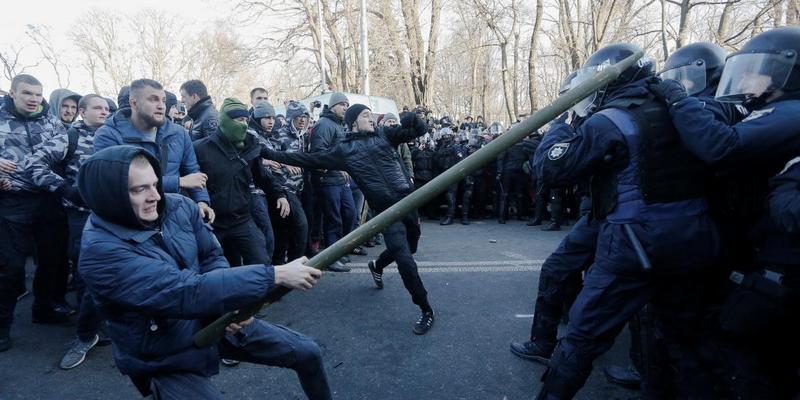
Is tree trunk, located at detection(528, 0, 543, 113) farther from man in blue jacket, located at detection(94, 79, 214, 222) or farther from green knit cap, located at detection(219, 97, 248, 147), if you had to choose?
man in blue jacket, located at detection(94, 79, 214, 222)

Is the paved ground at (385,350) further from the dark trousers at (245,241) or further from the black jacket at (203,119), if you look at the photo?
the black jacket at (203,119)

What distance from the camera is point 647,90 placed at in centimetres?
228

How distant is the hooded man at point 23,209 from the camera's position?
3.63 m

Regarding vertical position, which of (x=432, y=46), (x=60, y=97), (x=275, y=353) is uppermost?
(x=432, y=46)

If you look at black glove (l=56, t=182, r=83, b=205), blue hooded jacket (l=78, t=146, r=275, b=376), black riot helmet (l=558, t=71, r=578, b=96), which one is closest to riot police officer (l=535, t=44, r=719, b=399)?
black riot helmet (l=558, t=71, r=578, b=96)

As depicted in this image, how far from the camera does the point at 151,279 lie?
1.80 metres

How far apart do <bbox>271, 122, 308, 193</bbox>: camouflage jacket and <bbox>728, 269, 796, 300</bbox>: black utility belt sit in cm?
418

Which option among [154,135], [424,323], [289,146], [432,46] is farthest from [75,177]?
[432,46]

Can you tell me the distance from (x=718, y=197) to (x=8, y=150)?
4967 millimetres

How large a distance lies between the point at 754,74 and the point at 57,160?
479 cm

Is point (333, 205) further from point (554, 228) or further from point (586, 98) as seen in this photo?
point (554, 228)

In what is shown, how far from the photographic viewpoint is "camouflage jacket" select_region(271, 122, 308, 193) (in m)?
5.38

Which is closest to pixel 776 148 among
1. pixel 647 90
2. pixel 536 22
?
pixel 647 90

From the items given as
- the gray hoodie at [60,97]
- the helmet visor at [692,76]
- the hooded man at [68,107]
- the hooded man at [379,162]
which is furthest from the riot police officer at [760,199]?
the hooded man at [68,107]
